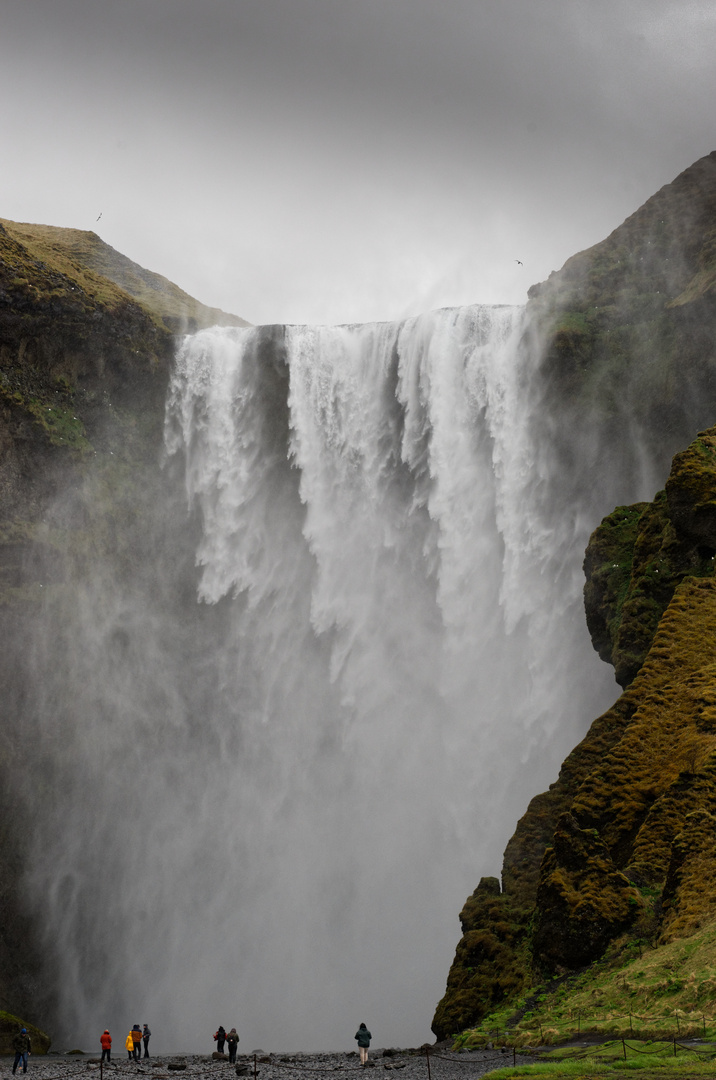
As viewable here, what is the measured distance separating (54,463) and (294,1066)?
30889 mm

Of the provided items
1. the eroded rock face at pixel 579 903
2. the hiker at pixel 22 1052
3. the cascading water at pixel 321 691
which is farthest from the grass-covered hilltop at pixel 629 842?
the cascading water at pixel 321 691

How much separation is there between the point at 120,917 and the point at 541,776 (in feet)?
62.8

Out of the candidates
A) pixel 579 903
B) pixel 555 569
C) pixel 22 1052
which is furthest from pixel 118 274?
pixel 579 903

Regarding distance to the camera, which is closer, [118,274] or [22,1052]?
[22,1052]

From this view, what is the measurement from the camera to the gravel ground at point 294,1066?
16.3 m

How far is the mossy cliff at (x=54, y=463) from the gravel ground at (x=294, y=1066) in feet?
47.2

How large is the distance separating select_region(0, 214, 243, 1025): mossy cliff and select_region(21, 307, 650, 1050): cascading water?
122 centimetres

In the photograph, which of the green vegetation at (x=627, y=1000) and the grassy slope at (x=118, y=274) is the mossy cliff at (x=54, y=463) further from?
the green vegetation at (x=627, y=1000)

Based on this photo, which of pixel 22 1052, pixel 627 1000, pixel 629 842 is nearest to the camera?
pixel 627 1000

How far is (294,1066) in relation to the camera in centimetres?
2158

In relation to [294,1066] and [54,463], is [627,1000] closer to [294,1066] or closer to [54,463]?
[294,1066]

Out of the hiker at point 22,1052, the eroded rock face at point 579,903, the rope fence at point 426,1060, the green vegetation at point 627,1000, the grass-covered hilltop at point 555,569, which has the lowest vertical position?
the hiker at point 22,1052

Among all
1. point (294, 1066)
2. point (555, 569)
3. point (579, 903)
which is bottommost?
point (294, 1066)

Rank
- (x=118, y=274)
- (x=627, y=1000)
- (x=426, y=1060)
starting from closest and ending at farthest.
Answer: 1. (x=627, y=1000)
2. (x=426, y=1060)
3. (x=118, y=274)
